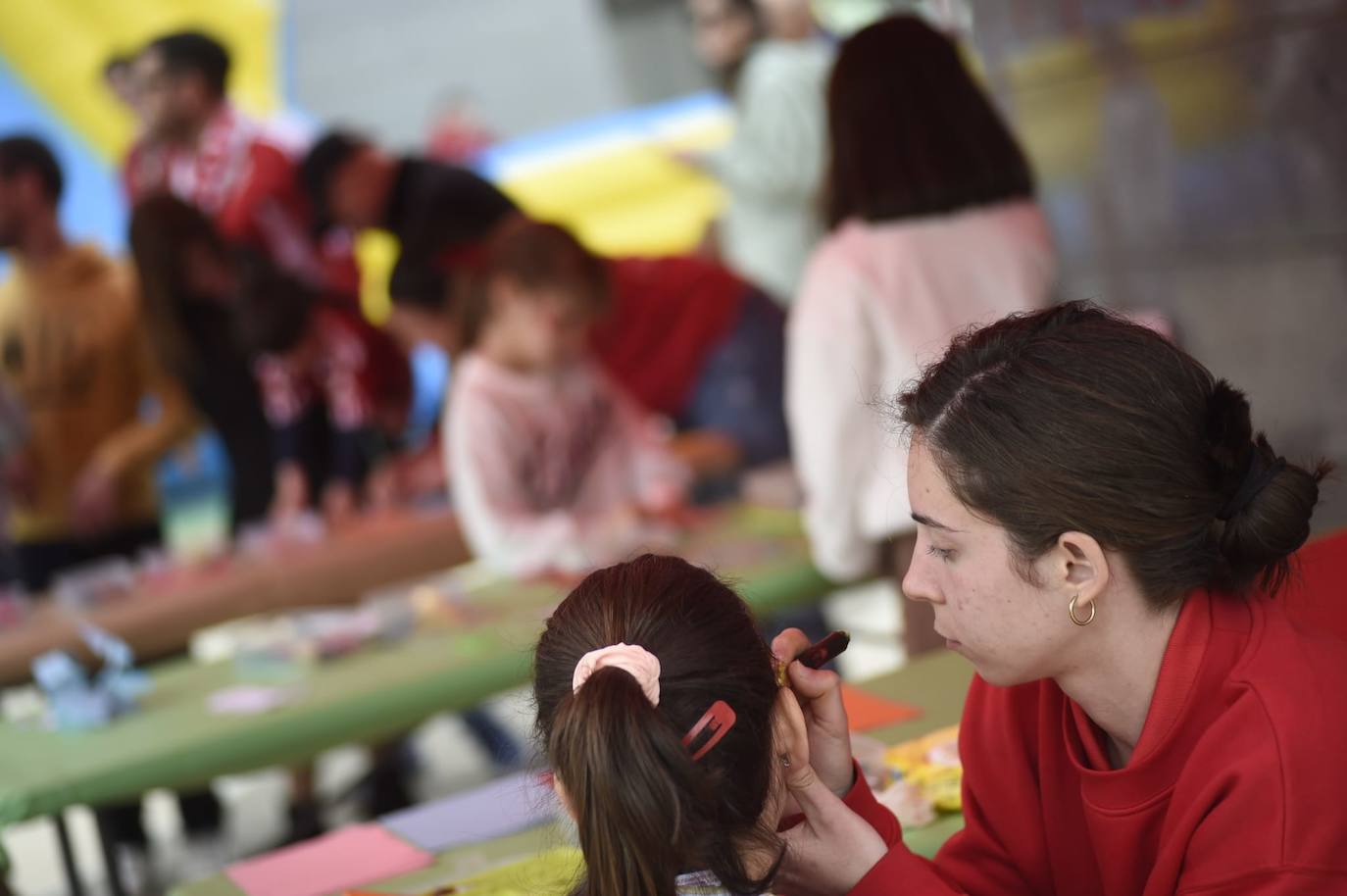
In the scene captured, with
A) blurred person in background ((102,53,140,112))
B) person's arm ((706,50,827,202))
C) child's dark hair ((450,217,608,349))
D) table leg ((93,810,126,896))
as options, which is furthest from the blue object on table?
person's arm ((706,50,827,202))

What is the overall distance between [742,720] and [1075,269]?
2.65 meters

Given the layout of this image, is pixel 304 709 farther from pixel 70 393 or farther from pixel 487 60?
pixel 487 60

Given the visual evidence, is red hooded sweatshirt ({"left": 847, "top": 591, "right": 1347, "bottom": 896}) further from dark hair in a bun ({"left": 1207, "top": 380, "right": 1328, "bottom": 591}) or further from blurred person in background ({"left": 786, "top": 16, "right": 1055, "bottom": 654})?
blurred person in background ({"left": 786, "top": 16, "right": 1055, "bottom": 654})

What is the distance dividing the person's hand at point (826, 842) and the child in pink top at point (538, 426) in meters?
1.63

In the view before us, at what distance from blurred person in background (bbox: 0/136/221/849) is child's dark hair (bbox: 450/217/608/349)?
1.14m

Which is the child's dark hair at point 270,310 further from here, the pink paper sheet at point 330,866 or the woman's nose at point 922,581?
the woman's nose at point 922,581

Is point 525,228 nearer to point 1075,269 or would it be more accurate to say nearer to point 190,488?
point 1075,269

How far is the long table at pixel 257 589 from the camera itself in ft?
10.1

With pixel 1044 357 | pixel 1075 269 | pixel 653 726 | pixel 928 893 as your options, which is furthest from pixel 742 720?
pixel 1075 269

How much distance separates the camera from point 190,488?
8.38m

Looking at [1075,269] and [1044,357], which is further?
[1075,269]

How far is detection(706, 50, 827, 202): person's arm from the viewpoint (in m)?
4.64

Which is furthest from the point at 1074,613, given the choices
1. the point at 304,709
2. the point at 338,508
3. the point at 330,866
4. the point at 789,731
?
the point at 338,508

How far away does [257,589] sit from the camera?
3398 millimetres
